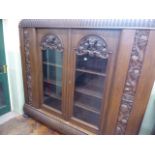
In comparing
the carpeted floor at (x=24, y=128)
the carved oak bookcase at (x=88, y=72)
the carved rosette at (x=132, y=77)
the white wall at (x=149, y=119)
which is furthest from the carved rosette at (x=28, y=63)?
the white wall at (x=149, y=119)

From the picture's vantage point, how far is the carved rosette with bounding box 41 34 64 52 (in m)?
1.38

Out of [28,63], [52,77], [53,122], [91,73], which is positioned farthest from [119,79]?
[28,63]

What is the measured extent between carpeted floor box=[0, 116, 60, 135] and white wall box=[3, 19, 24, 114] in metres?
0.21

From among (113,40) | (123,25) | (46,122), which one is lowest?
(46,122)

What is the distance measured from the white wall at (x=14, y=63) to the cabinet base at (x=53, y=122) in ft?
0.71

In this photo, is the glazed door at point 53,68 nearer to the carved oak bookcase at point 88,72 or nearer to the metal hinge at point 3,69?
the carved oak bookcase at point 88,72

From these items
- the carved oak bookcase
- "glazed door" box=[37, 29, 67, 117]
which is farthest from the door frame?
"glazed door" box=[37, 29, 67, 117]

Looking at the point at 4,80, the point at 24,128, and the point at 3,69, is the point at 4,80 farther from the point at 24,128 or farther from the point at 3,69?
the point at 24,128

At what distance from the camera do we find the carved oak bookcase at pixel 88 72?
97cm
